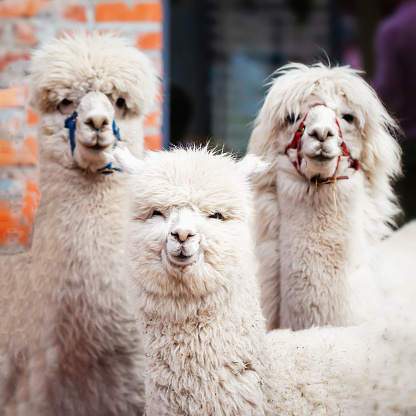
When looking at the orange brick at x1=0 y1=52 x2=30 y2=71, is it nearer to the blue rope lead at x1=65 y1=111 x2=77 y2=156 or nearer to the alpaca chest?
the blue rope lead at x1=65 y1=111 x2=77 y2=156

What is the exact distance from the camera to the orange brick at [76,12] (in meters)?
2.85

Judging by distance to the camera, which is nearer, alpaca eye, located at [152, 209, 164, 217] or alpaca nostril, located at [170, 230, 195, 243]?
alpaca nostril, located at [170, 230, 195, 243]

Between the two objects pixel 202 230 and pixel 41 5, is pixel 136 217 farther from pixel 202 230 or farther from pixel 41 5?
pixel 41 5

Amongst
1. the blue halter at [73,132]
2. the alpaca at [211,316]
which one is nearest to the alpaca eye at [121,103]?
the blue halter at [73,132]

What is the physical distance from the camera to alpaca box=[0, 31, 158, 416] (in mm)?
2148

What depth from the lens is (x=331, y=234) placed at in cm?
228

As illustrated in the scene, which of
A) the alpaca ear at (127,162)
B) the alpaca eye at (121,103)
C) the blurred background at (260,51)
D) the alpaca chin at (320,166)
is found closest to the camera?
the alpaca ear at (127,162)

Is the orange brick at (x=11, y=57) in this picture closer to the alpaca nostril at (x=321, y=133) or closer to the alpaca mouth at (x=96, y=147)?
the alpaca mouth at (x=96, y=147)

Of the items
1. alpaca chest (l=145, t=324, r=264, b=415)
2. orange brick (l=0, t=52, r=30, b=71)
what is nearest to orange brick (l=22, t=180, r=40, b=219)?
orange brick (l=0, t=52, r=30, b=71)

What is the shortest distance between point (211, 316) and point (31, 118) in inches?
47.1

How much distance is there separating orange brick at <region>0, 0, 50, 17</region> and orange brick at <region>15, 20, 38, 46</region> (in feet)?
0.17

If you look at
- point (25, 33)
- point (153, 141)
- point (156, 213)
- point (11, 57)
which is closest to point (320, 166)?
point (156, 213)

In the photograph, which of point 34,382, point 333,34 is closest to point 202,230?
point 34,382

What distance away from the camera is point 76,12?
287 centimetres
